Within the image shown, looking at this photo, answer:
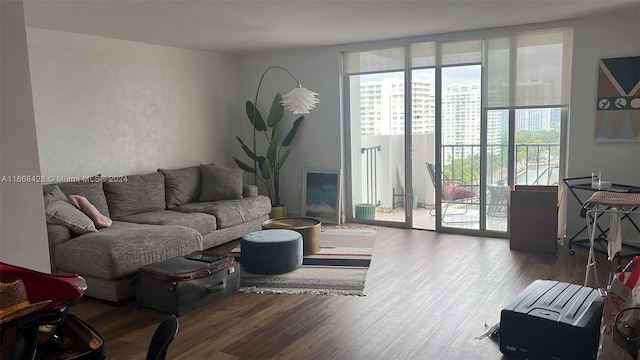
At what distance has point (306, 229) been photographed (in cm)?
483

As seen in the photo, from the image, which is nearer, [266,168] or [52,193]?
[52,193]

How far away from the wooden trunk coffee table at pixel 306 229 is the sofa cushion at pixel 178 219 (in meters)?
0.58

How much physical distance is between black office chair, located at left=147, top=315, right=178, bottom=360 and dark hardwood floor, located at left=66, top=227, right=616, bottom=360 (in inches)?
61.8

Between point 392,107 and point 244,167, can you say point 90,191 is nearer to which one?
point 244,167

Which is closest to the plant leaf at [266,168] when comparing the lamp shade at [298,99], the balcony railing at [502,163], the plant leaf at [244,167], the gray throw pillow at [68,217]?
the plant leaf at [244,167]

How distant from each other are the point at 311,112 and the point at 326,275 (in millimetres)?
2947

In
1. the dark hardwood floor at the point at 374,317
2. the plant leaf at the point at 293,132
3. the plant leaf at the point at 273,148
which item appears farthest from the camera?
the plant leaf at the point at 293,132

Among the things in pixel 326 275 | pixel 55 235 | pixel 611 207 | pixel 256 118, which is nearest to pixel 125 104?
pixel 256 118

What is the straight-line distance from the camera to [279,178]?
7047mm

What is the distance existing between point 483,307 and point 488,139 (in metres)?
2.61

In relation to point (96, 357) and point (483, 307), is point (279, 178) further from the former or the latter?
point (96, 357)

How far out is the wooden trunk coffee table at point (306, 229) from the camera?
4.85 meters

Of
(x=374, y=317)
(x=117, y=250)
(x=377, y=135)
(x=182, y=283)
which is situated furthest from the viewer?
(x=377, y=135)

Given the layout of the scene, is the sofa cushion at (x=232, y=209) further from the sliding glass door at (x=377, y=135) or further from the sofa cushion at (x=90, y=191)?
the sliding glass door at (x=377, y=135)
